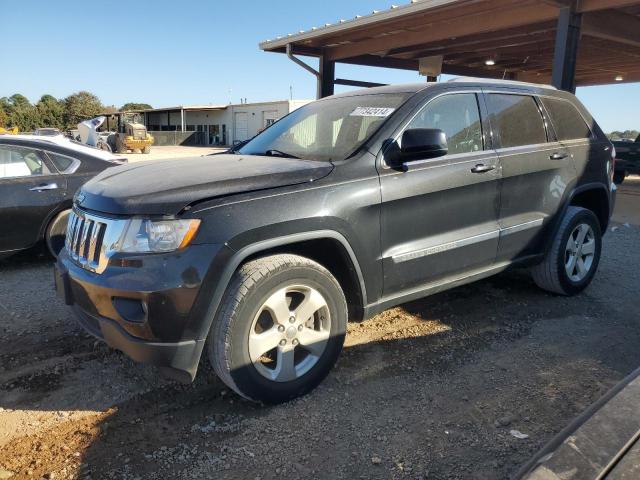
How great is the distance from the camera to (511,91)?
414 centimetres

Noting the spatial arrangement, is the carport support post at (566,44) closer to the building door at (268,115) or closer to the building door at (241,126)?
the building door at (268,115)

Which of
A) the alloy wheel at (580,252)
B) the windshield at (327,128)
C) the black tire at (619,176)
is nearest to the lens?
the windshield at (327,128)

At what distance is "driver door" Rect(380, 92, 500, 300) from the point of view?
322 cm

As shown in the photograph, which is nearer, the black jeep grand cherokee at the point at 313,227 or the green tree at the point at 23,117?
the black jeep grand cherokee at the point at 313,227

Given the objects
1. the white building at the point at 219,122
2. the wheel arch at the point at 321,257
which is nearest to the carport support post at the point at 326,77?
the wheel arch at the point at 321,257

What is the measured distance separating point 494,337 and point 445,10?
300 inches

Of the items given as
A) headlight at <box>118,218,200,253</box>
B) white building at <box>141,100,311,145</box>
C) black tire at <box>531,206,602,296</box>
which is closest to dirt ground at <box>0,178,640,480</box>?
black tire at <box>531,206,602,296</box>

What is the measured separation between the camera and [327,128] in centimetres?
381

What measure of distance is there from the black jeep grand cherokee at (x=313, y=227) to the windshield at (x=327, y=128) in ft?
0.06

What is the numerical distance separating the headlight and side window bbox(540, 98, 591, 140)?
11.1 feet

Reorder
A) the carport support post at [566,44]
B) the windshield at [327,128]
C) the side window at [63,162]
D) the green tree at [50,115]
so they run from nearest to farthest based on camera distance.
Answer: the windshield at [327,128] → the side window at [63,162] → the carport support post at [566,44] → the green tree at [50,115]

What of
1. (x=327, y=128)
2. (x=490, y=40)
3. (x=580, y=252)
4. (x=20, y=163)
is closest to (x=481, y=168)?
(x=327, y=128)

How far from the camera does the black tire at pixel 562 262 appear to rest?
443 cm

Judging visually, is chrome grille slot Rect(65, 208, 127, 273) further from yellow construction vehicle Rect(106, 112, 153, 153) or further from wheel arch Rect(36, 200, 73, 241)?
yellow construction vehicle Rect(106, 112, 153, 153)
